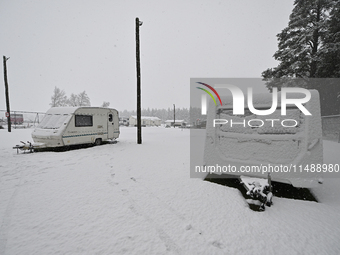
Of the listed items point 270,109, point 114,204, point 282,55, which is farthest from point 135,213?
point 282,55

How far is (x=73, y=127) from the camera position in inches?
327

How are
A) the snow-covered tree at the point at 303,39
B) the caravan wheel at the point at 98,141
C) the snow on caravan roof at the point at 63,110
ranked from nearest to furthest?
the snow on caravan roof at the point at 63,110, the caravan wheel at the point at 98,141, the snow-covered tree at the point at 303,39

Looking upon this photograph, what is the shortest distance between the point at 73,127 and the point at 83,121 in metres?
0.68

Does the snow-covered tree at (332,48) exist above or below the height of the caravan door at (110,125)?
above

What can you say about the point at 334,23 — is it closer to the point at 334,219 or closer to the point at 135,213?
the point at 334,219

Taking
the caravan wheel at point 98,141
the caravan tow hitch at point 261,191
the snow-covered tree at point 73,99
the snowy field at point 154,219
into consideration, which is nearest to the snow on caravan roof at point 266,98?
the caravan tow hitch at point 261,191

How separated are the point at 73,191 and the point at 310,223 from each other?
418cm

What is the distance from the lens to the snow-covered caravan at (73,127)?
7812 millimetres

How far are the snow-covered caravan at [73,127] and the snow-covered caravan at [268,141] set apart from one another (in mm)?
7488

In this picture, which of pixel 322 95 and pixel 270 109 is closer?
pixel 270 109

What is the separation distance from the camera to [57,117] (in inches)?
337

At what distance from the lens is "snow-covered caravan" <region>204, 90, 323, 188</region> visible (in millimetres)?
2623

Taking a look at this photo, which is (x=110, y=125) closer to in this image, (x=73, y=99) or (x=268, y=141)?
(x=268, y=141)

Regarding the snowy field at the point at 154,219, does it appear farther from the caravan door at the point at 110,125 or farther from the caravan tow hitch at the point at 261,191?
the caravan door at the point at 110,125
